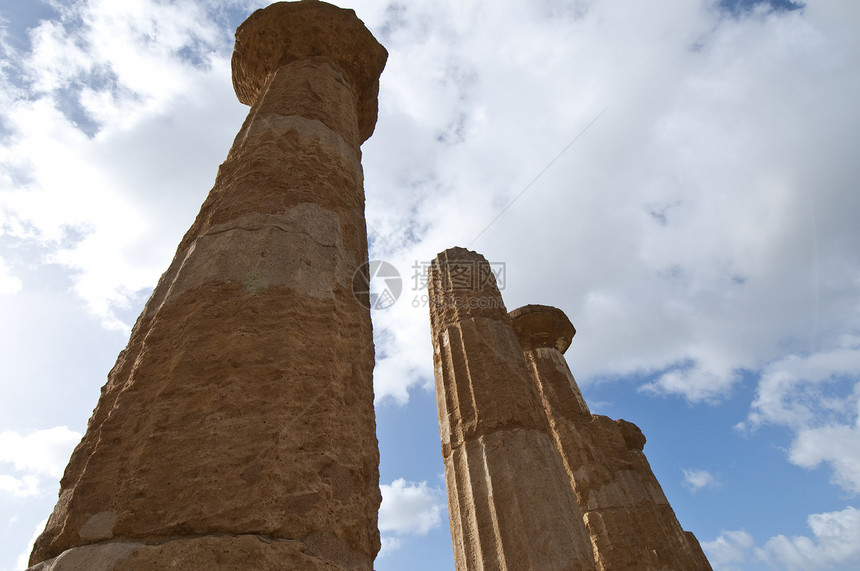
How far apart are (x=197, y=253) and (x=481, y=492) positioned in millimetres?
3289

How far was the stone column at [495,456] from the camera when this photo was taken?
3873mm

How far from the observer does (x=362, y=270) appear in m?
2.48

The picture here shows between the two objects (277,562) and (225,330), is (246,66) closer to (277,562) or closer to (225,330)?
(225,330)

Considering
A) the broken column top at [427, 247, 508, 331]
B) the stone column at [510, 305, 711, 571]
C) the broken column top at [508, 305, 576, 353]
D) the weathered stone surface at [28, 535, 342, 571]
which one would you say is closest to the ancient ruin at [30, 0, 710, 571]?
the weathered stone surface at [28, 535, 342, 571]

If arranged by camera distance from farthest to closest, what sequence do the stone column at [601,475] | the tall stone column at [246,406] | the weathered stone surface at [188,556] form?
the stone column at [601,475] → the tall stone column at [246,406] → the weathered stone surface at [188,556]

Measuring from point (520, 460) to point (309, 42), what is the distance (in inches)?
161

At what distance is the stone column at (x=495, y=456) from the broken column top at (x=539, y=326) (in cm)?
362

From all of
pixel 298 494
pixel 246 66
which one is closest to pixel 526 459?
pixel 298 494

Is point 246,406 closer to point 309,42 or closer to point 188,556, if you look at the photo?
point 188,556

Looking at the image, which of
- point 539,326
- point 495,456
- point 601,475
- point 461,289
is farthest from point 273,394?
point 539,326

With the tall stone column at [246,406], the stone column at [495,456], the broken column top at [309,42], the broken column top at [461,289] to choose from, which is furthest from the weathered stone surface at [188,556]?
the broken column top at [461,289]

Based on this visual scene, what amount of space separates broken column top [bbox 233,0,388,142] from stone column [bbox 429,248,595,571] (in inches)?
118

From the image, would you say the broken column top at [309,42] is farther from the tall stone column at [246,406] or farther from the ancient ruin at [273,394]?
the tall stone column at [246,406]

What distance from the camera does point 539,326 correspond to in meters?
9.72
